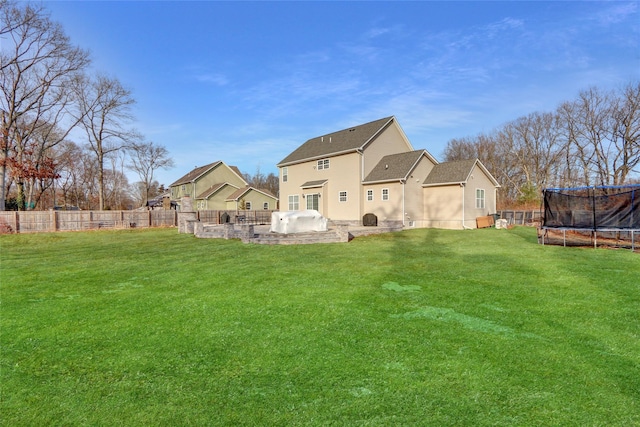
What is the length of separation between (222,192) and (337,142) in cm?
1664

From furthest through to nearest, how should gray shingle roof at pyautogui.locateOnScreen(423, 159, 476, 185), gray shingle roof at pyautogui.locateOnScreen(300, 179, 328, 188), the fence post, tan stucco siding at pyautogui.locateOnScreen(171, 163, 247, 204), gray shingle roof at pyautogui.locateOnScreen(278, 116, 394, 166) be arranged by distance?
1. tan stucco siding at pyautogui.locateOnScreen(171, 163, 247, 204)
2. gray shingle roof at pyautogui.locateOnScreen(300, 179, 328, 188)
3. gray shingle roof at pyautogui.locateOnScreen(278, 116, 394, 166)
4. the fence post
5. gray shingle roof at pyautogui.locateOnScreen(423, 159, 476, 185)

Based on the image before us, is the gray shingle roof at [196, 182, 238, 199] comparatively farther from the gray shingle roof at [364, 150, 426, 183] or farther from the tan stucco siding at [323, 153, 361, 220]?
the gray shingle roof at [364, 150, 426, 183]

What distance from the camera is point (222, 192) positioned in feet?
116

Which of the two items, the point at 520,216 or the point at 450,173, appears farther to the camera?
the point at 520,216

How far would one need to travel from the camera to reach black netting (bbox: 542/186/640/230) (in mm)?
10914

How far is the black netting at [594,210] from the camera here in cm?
1091

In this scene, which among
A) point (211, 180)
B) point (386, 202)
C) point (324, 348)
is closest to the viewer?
point (324, 348)

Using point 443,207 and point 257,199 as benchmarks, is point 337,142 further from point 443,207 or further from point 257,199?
point 257,199

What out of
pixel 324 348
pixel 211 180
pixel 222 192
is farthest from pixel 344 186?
pixel 211 180

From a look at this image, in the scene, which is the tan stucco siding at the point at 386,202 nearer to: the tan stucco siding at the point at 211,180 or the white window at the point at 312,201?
the white window at the point at 312,201

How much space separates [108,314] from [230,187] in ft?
106

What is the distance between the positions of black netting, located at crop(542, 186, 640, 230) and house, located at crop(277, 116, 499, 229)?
654 centimetres

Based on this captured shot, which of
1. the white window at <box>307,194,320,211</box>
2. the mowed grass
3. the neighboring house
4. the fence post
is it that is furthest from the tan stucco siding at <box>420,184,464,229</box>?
the fence post

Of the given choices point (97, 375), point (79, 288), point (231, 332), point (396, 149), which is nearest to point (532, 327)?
point (231, 332)
